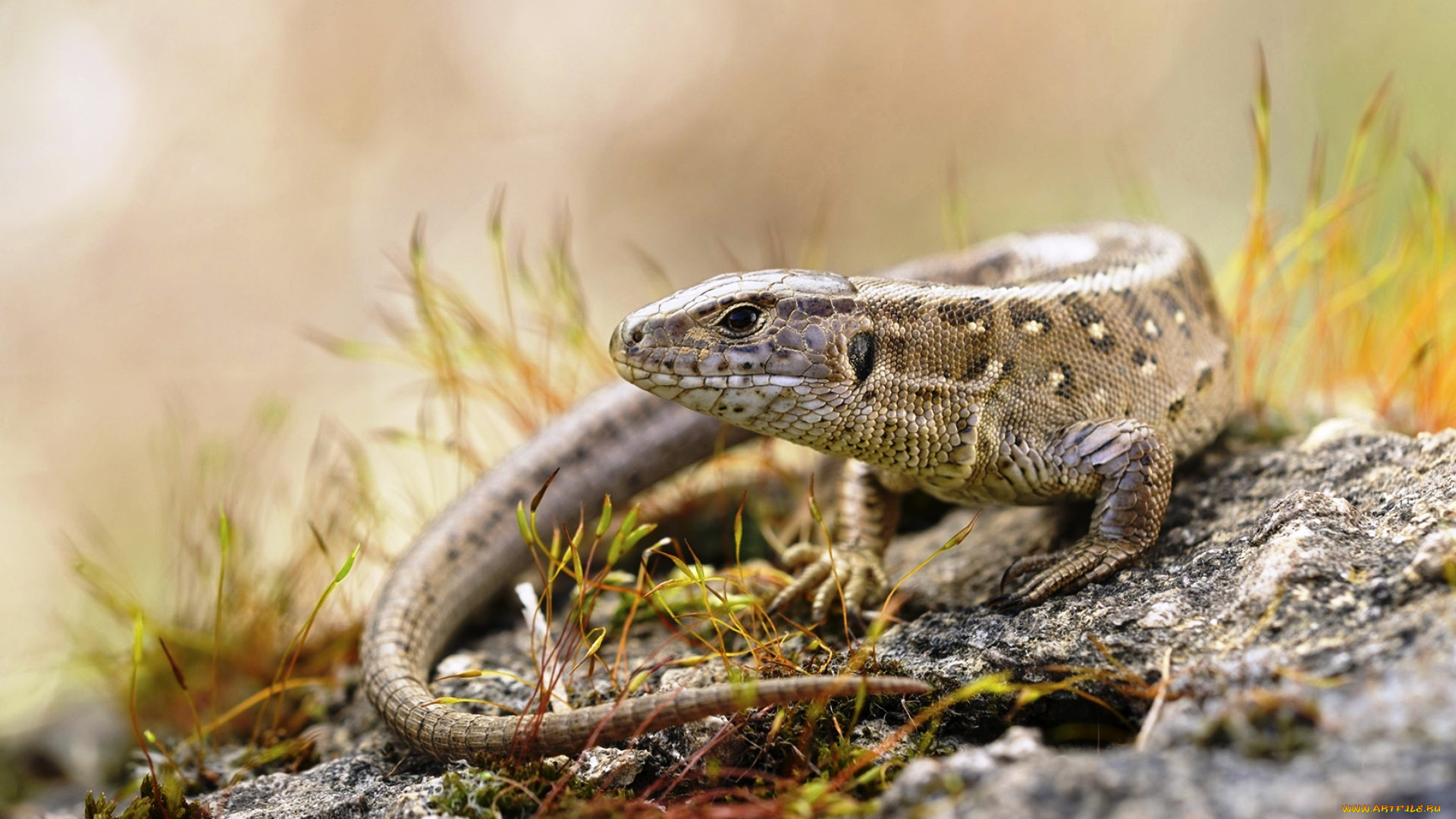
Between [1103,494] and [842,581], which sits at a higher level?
[1103,494]

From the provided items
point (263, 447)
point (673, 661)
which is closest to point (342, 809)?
point (673, 661)

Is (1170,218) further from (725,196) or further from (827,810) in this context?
(827,810)

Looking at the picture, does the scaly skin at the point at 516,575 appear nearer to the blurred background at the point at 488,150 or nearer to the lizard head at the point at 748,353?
the lizard head at the point at 748,353

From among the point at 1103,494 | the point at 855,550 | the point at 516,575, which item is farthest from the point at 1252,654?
the point at 516,575

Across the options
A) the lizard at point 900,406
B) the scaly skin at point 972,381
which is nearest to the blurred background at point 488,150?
the lizard at point 900,406

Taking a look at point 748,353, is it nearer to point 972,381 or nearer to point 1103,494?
point 972,381

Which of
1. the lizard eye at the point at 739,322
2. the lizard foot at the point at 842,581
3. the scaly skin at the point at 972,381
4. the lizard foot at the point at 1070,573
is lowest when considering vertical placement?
the lizard foot at the point at 842,581
